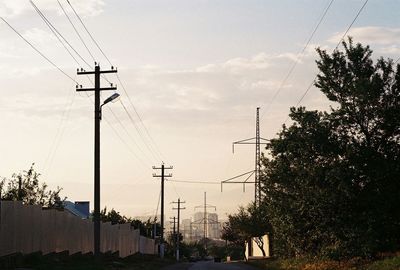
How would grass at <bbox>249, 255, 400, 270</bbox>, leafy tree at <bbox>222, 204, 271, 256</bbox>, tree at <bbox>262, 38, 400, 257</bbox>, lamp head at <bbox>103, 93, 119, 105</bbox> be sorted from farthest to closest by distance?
leafy tree at <bbox>222, 204, 271, 256</bbox> < lamp head at <bbox>103, 93, 119, 105</bbox> < tree at <bbox>262, 38, 400, 257</bbox> < grass at <bbox>249, 255, 400, 270</bbox>

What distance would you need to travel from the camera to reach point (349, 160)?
30.1m

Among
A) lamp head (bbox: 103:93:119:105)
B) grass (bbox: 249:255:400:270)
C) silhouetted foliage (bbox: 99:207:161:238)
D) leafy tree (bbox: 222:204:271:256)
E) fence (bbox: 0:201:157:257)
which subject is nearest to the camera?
grass (bbox: 249:255:400:270)

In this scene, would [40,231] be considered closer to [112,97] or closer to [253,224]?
[112,97]

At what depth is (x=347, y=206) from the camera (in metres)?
30.2

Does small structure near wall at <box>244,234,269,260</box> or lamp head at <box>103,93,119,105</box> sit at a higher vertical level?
lamp head at <box>103,93,119,105</box>

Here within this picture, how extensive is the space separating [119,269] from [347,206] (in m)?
13.6

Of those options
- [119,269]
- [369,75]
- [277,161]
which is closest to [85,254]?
[119,269]

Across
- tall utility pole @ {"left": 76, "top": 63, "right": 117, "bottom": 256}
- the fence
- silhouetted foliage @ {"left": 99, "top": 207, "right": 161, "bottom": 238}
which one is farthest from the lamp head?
silhouetted foliage @ {"left": 99, "top": 207, "right": 161, "bottom": 238}

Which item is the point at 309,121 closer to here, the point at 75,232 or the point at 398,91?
the point at 398,91

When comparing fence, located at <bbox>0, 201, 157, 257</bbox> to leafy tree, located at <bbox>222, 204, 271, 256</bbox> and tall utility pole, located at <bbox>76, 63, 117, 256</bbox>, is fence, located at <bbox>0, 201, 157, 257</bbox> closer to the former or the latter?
tall utility pole, located at <bbox>76, 63, 117, 256</bbox>

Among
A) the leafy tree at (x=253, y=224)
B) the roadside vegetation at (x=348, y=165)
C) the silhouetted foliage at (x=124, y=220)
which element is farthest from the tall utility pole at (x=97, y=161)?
the silhouetted foliage at (x=124, y=220)

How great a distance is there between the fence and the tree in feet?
40.3

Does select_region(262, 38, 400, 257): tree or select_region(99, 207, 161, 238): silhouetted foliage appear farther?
Answer: select_region(99, 207, 161, 238): silhouetted foliage

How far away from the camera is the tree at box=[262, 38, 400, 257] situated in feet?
97.2
